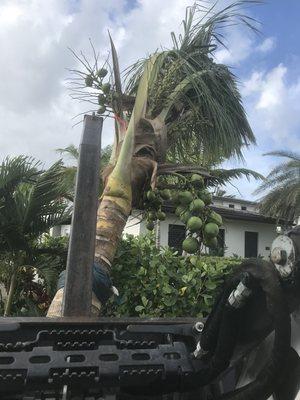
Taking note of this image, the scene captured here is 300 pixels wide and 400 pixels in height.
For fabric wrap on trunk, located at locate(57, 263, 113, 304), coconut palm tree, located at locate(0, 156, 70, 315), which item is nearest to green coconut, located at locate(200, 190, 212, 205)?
fabric wrap on trunk, located at locate(57, 263, 113, 304)

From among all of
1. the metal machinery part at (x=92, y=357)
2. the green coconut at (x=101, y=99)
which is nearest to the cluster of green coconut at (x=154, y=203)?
the green coconut at (x=101, y=99)

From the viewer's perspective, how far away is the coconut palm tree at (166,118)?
498 cm

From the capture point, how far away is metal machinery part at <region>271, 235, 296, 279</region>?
67.9 inches

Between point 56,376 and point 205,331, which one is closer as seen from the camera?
point 56,376

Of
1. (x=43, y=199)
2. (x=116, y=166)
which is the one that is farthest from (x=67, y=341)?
(x=43, y=199)

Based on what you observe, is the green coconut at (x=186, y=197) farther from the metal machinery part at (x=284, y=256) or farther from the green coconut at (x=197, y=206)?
the metal machinery part at (x=284, y=256)

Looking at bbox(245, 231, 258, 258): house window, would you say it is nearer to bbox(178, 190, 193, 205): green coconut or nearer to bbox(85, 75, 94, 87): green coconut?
bbox(85, 75, 94, 87): green coconut

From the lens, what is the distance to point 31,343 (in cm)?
213

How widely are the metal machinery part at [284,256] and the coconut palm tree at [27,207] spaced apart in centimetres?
527

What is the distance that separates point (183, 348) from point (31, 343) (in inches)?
25.7

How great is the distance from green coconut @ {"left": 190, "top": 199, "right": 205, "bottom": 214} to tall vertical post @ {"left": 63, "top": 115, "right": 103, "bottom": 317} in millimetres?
1456

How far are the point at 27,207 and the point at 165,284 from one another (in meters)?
2.03

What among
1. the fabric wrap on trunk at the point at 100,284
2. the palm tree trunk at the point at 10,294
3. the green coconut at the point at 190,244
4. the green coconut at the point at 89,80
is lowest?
the palm tree trunk at the point at 10,294

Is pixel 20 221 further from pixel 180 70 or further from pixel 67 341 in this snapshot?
pixel 67 341
